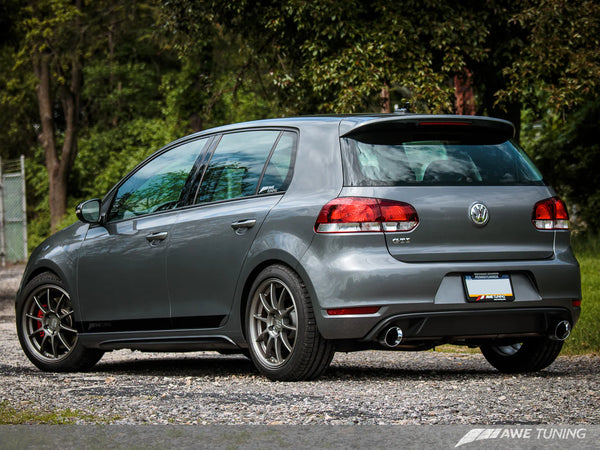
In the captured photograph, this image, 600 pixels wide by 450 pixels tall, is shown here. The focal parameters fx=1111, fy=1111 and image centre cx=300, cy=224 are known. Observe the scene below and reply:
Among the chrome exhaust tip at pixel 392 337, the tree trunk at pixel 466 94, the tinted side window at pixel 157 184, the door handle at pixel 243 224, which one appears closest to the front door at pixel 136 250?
the tinted side window at pixel 157 184

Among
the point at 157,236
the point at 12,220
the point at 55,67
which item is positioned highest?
the point at 55,67

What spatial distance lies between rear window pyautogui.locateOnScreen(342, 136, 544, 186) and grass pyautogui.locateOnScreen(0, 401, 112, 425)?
2183 mm

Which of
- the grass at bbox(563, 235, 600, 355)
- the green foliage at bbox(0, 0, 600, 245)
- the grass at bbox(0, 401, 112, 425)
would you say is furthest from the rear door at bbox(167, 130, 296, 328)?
the green foliage at bbox(0, 0, 600, 245)

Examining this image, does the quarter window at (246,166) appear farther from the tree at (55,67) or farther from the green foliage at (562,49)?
the tree at (55,67)

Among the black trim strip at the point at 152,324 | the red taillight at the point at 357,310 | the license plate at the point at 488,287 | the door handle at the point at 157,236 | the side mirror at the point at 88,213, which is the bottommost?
the black trim strip at the point at 152,324

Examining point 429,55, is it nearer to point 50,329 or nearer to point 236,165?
point 50,329

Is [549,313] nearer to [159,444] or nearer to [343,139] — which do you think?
[343,139]

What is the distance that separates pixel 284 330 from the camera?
278 inches

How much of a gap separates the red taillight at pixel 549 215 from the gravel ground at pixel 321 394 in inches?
39.3

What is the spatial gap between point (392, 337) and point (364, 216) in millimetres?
762

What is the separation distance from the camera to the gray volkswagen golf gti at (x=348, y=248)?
6.71m

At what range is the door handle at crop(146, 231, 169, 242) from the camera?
25.9 ft

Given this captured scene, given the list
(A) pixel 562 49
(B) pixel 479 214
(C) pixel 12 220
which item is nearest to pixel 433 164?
(B) pixel 479 214

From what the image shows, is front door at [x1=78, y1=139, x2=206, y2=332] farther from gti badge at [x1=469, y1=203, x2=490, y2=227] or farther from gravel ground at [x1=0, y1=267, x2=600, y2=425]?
gti badge at [x1=469, y1=203, x2=490, y2=227]
